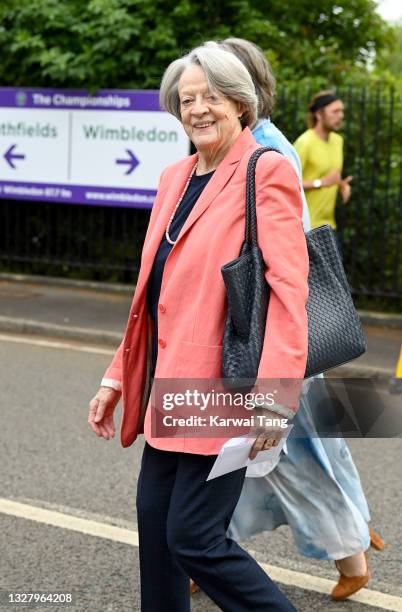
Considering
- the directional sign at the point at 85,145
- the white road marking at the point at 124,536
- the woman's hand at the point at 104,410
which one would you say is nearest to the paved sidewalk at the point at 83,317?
the directional sign at the point at 85,145

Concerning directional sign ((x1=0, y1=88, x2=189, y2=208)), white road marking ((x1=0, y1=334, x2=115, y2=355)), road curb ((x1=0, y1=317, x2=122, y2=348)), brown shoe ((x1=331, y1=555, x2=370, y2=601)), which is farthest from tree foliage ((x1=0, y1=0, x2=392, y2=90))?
brown shoe ((x1=331, y1=555, x2=370, y2=601))

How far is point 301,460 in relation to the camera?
381 centimetres

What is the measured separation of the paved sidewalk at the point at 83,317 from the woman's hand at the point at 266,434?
551 centimetres

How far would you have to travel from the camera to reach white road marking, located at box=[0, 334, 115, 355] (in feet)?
29.3

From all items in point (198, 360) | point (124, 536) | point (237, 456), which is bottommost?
point (124, 536)

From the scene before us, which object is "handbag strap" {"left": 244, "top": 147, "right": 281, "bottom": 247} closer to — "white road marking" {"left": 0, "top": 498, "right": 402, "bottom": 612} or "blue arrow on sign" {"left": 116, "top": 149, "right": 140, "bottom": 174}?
"white road marking" {"left": 0, "top": 498, "right": 402, "bottom": 612}

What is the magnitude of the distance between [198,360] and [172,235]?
386 millimetres

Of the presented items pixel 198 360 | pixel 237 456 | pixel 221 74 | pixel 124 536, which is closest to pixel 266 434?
pixel 237 456

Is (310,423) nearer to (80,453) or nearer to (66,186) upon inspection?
(80,453)

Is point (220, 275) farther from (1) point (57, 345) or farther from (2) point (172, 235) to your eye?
(1) point (57, 345)

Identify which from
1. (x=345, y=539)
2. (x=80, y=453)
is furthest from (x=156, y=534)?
(x=80, y=453)

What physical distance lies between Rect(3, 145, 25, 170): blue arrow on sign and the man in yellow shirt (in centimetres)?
397

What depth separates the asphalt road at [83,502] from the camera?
13.3 ft

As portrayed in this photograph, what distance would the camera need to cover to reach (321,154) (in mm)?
8539
